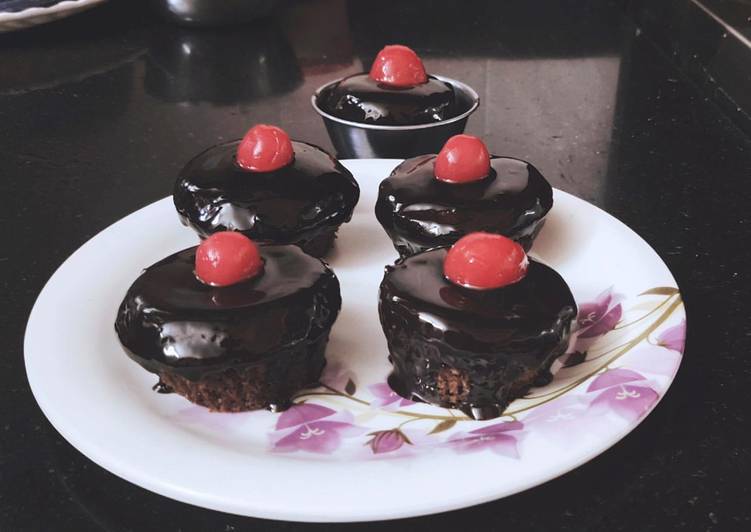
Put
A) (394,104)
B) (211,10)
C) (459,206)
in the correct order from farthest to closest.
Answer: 1. (211,10)
2. (394,104)
3. (459,206)

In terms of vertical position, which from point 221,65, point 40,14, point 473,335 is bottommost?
point 221,65

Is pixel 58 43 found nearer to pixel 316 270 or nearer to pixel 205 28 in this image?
pixel 205 28

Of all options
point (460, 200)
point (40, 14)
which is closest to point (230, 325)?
point (460, 200)

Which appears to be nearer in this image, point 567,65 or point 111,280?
point 111,280

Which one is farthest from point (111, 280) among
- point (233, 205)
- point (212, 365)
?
point (212, 365)

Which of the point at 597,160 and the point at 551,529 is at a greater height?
the point at 551,529

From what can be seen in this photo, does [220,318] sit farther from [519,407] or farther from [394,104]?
[394,104]
